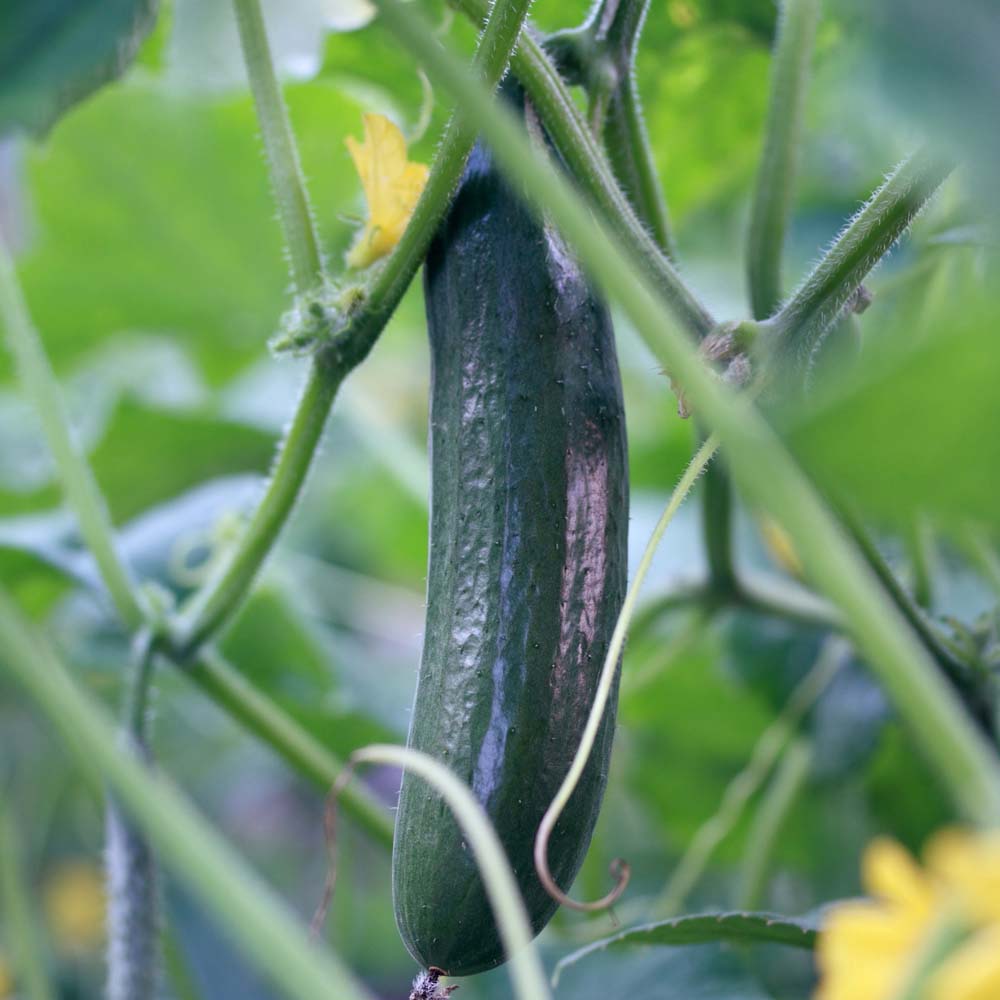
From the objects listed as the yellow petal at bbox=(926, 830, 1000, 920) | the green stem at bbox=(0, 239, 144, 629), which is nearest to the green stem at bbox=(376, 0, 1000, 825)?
the yellow petal at bbox=(926, 830, 1000, 920)

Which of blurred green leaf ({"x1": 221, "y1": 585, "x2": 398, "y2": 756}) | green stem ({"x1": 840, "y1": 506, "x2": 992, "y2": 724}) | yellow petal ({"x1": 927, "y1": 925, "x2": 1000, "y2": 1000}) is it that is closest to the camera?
yellow petal ({"x1": 927, "y1": 925, "x2": 1000, "y2": 1000})

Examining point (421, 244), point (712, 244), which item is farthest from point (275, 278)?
point (421, 244)

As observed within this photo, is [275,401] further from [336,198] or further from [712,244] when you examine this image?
[712,244]

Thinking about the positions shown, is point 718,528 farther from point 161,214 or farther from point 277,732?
point 161,214

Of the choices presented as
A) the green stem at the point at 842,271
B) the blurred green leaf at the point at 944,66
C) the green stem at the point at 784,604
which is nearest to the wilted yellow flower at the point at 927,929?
the blurred green leaf at the point at 944,66

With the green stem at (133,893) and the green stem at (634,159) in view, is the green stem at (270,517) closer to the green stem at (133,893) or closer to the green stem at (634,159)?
the green stem at (133,893)

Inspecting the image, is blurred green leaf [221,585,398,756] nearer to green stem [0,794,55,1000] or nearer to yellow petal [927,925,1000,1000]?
green stem [0,794,55,1000]
